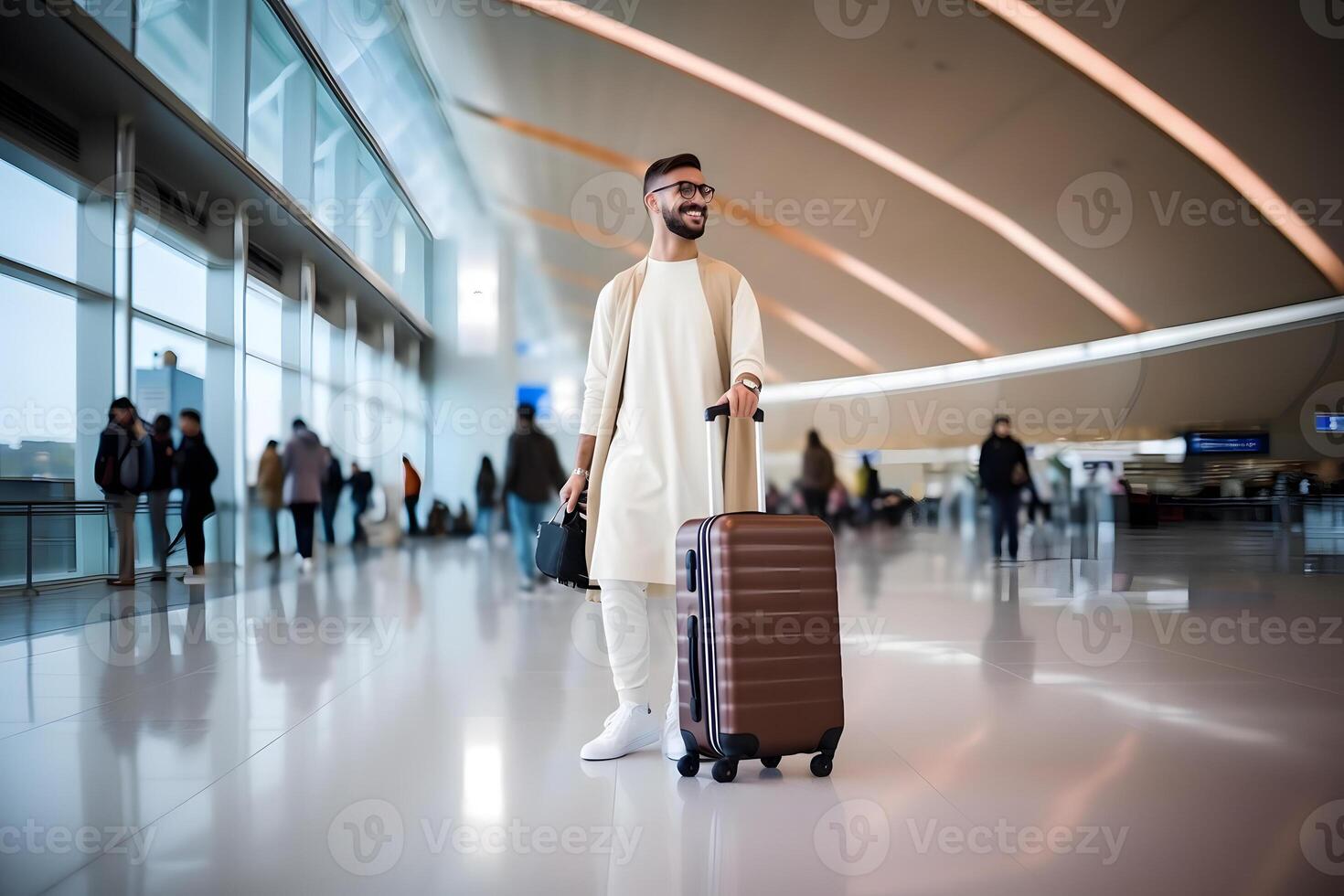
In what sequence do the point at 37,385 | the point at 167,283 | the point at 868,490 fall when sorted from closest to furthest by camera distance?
1. the point at 37,385
2. the point at 167,283
3. the point at 868,490

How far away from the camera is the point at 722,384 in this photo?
10.4ft

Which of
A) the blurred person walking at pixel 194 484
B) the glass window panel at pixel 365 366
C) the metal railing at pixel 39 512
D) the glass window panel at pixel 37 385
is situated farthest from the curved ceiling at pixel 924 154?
the metal railing at pixel 39 512

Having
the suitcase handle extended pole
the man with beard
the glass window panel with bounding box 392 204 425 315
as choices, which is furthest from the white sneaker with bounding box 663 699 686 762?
the glass window panel with bounding box 392 204 425 315

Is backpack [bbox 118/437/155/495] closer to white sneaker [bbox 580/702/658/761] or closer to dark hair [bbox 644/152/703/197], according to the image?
white sneaker [bbox 580/702/658/761]

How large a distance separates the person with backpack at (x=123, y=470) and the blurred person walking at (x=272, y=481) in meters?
3.44

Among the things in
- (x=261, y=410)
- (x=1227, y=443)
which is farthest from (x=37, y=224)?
(x=1227, y=443)

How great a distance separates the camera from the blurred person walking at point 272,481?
36.7 ft

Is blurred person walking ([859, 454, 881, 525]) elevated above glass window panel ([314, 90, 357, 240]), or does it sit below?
below

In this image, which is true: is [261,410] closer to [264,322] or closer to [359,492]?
[264,322]

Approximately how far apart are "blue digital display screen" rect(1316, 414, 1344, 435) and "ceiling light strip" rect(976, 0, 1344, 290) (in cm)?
309

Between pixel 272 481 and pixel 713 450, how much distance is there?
9653 mm

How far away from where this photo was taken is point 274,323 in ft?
39.5

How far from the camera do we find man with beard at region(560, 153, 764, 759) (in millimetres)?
3033

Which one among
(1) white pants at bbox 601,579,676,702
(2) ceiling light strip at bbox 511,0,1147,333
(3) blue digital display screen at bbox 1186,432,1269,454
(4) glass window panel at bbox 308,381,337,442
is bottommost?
(1) white pants at bbox 601,579,676,702
